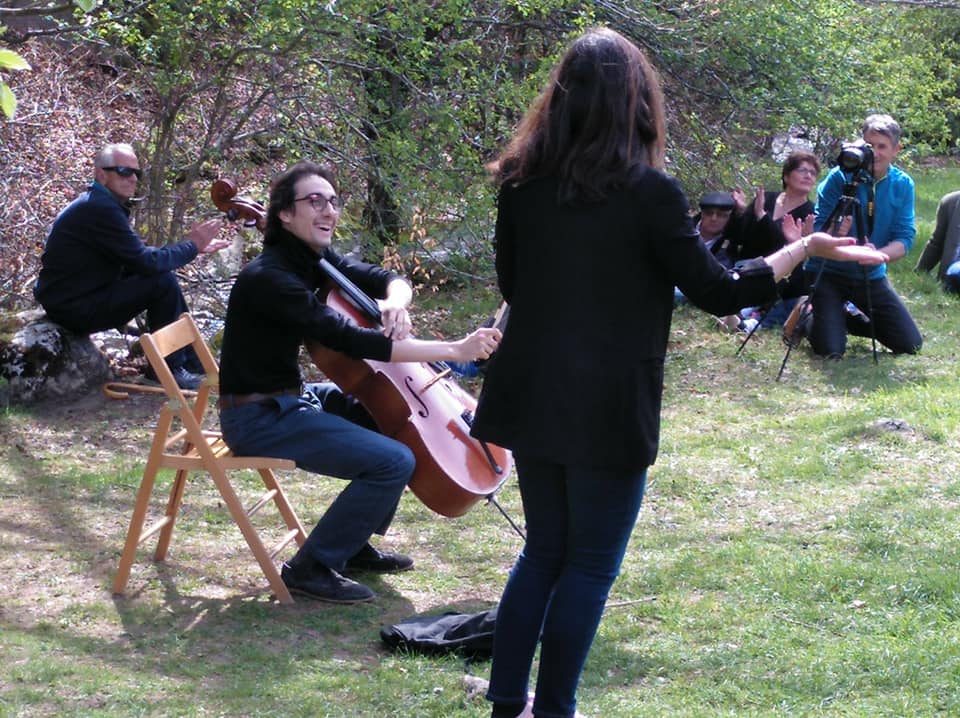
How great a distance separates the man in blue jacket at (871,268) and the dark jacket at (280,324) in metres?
4.08

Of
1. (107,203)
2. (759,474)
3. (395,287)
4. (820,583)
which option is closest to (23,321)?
(107,203)

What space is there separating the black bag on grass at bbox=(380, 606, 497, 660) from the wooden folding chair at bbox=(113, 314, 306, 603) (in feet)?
1.83

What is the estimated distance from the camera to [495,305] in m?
8.98

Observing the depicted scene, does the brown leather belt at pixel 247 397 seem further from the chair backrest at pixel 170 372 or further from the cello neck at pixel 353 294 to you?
the cello neck at pixel 353 294

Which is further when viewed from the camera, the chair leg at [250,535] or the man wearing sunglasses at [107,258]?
the man wearing sunglasses at [107,258]

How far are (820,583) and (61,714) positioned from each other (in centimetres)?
251

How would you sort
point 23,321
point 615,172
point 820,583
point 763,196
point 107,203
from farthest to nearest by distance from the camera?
point 763,196, point 23,321, point 107,203, point 820,583, point 615,172

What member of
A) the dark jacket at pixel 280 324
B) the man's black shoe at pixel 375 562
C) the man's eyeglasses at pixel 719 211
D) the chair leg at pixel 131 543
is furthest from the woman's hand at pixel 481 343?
the man's eyeglasses at pixel 719 211

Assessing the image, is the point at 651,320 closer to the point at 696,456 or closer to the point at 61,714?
the point at 61,714

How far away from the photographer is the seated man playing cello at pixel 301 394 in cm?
418

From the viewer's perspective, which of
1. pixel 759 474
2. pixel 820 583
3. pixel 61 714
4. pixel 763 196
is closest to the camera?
pixel 61 714

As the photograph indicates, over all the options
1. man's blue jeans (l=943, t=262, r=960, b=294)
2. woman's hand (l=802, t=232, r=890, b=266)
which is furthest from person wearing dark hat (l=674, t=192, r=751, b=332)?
woman's hand (l=802, t=232, r=890, b=266)

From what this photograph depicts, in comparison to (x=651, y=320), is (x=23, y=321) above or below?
below

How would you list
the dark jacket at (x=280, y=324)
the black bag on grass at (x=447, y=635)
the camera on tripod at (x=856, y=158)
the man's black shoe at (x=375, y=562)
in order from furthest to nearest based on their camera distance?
the camera on tripod at (x=856, y=158), the man's black shoe at (x=375, y=562), the dark jacket at (x=280, y=324), the black bag on grass at (x=447, y=635)
